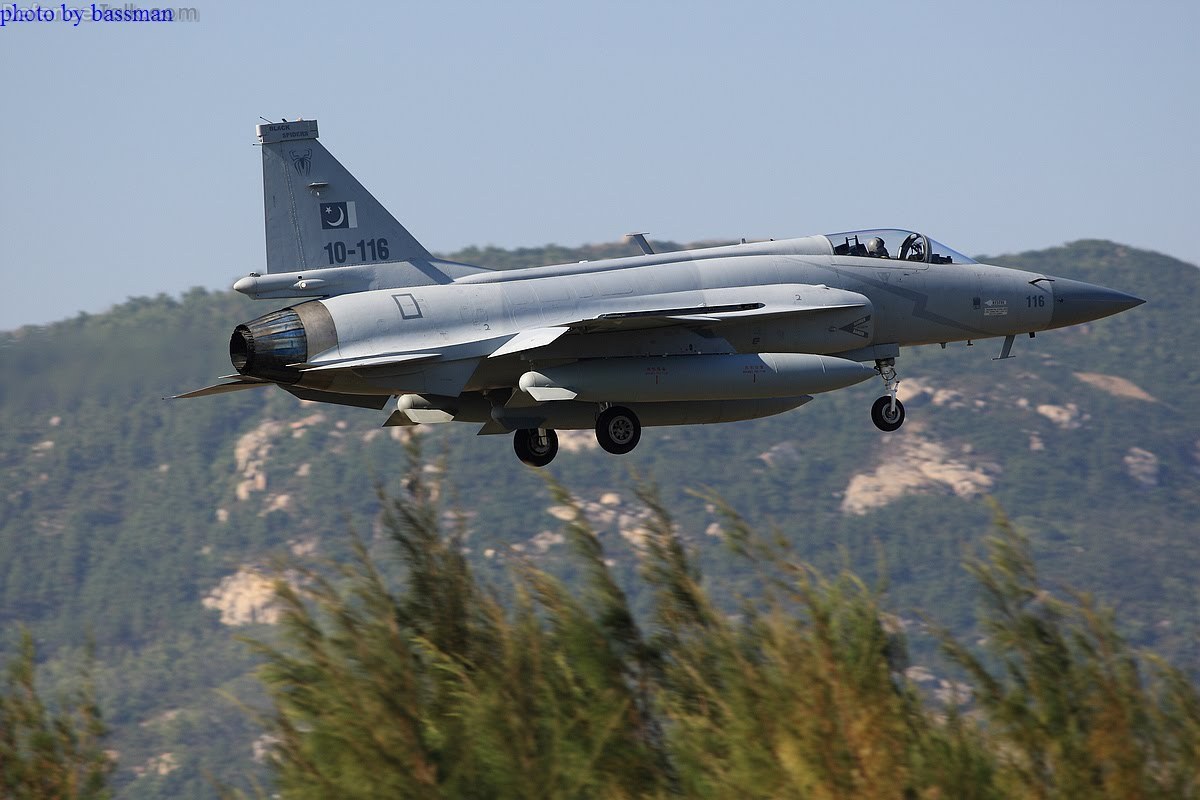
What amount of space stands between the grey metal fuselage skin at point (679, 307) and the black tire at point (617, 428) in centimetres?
95

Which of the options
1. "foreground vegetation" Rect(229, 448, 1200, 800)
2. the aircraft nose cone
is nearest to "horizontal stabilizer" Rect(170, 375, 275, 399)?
"foreground vegetation" Rect(229, 448, 1200, 800)

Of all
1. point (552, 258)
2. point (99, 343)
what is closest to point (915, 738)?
point (99, 343)

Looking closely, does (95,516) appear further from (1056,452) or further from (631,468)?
(631,468)

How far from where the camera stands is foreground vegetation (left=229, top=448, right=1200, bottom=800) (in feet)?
42.1

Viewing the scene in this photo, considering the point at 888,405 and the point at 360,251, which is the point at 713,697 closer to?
the point at 360,251

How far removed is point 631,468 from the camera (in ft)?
50.0

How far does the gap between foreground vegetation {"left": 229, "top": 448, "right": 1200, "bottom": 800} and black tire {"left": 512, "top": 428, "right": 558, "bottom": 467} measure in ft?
20.5

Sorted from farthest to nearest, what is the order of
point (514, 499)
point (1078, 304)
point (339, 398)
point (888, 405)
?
point (514, 499), point (1078, 304), point (888, 405), point (339, 398)

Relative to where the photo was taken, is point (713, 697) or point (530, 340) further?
point (530, 340)

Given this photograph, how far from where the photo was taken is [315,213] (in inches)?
816

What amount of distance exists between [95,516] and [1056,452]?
276 ft

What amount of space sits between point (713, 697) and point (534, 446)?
894cm

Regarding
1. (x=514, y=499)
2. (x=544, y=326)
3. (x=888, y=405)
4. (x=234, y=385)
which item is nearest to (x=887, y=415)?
(x=888, y=405)

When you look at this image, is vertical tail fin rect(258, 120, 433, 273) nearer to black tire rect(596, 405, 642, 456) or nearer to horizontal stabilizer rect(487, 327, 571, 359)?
horizontal stabilizer rect(487, 327, 571, 359)
